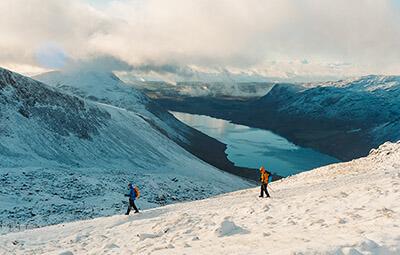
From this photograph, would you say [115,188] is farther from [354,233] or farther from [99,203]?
[354,233]

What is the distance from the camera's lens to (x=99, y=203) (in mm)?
41156

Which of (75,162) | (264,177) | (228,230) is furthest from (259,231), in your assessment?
(75,162)

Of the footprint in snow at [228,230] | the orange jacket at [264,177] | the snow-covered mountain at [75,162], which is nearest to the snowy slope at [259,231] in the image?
the footprint in snow at [228,230]

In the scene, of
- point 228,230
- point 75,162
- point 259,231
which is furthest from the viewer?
point 75,162

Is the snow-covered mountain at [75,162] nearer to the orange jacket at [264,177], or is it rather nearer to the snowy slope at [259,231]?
the snowy slope at [259,231]


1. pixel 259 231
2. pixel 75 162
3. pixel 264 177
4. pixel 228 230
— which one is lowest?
pixel 228 230

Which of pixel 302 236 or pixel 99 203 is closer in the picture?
pixel 302 236

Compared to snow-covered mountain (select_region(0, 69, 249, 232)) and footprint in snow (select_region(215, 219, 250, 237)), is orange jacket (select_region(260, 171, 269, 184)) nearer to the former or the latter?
footprint in snow (select_region(215, 219, 250, 237))

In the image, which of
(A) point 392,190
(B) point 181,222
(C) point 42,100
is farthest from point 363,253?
(C) point 42,100

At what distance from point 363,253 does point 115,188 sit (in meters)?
42.4

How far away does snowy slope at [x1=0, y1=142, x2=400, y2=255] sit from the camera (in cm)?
1204

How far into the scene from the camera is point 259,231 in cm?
1569

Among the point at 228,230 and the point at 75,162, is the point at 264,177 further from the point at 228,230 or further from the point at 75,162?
the point at 75,162

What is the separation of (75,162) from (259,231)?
63.7 metres
